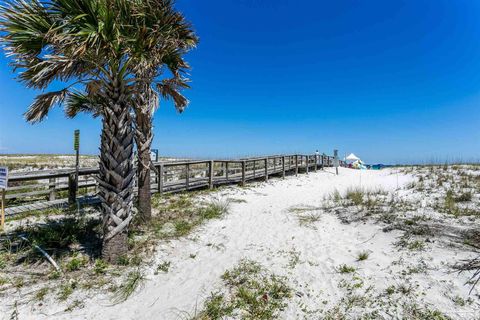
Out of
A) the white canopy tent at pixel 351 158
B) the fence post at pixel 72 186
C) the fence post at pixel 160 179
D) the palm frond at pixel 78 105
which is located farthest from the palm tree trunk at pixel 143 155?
the white canopy tent at pixel 351 158

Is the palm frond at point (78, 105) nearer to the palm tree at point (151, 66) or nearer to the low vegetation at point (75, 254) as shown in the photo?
the palm tree at point (151, 66)

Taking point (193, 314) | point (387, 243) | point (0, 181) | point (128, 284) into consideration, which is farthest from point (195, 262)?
point (0, 181)

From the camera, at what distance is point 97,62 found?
14.4 feet

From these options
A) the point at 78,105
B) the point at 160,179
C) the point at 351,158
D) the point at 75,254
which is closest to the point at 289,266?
the point at 75,254

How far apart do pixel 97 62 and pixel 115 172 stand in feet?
5.99

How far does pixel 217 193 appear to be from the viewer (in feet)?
37.0

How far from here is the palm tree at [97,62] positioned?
385 centimetres

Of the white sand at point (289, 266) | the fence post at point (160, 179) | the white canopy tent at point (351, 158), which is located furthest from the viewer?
the white canopy tent at point (351, 158)

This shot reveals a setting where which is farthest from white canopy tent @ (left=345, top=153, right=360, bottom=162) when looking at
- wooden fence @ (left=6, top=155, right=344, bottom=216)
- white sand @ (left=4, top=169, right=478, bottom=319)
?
white sand @ (left=4, top=169, right=478, bottom=319)

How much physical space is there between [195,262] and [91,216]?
12.2 feet

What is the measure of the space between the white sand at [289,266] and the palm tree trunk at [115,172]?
90 cm

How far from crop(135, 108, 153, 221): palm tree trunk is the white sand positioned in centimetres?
136

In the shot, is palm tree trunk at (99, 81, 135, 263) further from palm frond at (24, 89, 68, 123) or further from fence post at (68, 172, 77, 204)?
fence post at (68, 172, 77, 204)

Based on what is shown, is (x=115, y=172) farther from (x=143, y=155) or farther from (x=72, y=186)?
(x=72, y=186)
